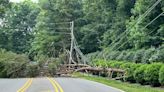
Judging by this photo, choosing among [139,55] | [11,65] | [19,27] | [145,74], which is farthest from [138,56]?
[19,27]

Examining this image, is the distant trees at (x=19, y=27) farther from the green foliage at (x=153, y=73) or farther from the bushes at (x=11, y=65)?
the green foliage at (x=153, y=73)

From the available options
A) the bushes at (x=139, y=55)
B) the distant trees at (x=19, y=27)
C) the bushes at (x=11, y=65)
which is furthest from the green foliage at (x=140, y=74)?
the distant trees at (x=19, y=27)

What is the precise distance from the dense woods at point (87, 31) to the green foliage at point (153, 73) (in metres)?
0.12

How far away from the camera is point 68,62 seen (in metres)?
52.0

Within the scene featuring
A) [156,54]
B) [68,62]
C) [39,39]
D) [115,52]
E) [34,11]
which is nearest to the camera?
[156,54]

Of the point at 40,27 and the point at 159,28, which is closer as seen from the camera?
the point at 159,28

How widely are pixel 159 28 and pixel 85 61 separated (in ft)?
37.6

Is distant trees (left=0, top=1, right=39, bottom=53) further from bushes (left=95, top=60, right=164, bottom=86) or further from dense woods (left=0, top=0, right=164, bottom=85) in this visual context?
bushes (left=95, top=60, right=164, bottom=86)

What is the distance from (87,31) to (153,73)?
3388 cm

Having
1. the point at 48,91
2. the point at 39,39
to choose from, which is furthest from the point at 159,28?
the point at 39,39

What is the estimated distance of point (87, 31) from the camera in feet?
196

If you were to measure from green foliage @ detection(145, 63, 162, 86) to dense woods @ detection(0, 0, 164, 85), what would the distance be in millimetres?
121

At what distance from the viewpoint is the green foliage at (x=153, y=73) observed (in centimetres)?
2641

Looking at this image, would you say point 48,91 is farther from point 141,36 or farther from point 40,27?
point 40,27
